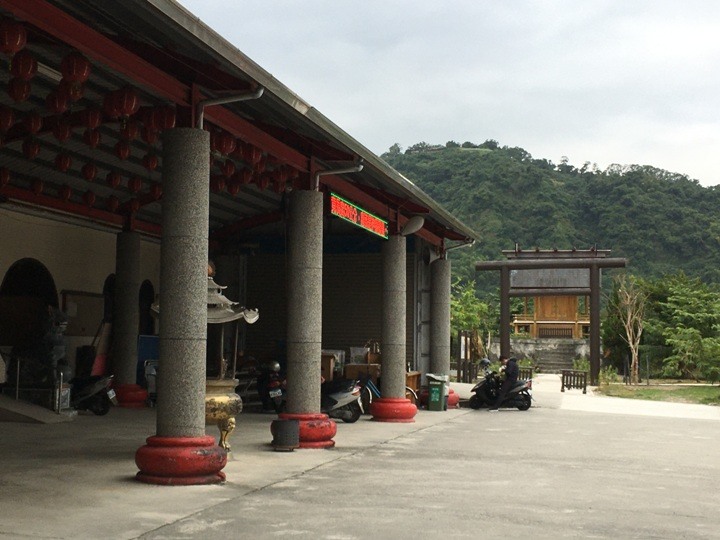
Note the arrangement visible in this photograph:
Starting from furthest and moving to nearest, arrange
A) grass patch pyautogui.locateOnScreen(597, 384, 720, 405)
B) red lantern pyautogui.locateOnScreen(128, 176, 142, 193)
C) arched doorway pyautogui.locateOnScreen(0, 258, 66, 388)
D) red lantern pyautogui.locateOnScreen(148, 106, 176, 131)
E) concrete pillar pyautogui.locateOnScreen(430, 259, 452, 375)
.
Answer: grass patch pyautogui.locateOnScreen(597, 384, 720, 405), concrete pillar pyautogui.locateOnScreen(430, 259, 452, 375), arched doorway pyautogui.locateOnScreen(0, 258, 66, 388), red lantern pyautogui.locateOnScreen(128, 176, 142, 193), red lantern pyautogui.locateOnScreen(148, 106, 176, 131)

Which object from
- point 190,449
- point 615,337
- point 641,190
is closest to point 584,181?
point 641,190

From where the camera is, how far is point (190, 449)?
8734mm

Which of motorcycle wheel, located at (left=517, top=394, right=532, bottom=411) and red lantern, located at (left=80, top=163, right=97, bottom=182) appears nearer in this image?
red lantern, located at (left=80, top=163, right=97, bottom=182)

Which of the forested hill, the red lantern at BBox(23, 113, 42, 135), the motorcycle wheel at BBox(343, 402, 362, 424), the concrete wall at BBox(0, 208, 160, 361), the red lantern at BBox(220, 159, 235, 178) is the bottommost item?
the motorcycle wheel at BBox(343, 402, 362, 424)

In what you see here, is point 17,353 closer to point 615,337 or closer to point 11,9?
point 11,9

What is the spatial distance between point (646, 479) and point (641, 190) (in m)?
60.4

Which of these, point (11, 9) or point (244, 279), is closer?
point (11, 9)

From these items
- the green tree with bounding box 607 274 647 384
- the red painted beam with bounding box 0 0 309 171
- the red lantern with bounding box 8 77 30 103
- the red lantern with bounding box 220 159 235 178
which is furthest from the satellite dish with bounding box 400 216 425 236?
the green tree with bounding box 607 274 647 384

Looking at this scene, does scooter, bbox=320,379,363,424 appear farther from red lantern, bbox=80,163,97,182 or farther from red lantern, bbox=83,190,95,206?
red lantern, bbox=83,190,95,206

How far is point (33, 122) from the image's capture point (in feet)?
39.1

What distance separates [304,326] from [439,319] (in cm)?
1014

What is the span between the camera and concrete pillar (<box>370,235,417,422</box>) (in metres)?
16.7

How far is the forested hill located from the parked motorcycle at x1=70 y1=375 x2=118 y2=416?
143 ft

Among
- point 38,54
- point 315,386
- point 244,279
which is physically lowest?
point 315,386
